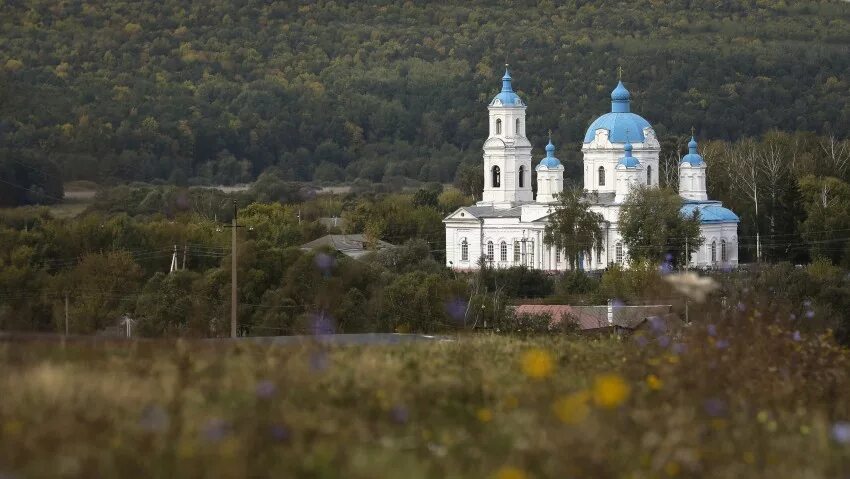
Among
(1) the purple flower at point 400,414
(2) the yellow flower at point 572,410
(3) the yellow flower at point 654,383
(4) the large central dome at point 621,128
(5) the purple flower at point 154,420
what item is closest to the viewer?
(2) the yellow flower at point 572,410

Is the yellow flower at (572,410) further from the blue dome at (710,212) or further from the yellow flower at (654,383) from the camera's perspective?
the blue dome at (710,212)

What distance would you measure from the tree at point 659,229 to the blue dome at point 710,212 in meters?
1.70

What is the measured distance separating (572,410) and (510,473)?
0.88m

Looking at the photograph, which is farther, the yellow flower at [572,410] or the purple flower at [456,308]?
the purple flower at [456,308]

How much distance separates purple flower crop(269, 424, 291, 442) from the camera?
8633 millimetres

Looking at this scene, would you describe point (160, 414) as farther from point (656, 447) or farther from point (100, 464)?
point (656, 447)

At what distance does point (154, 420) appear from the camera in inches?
335

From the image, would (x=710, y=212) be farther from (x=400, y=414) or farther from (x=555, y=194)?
(x=400, y=414)

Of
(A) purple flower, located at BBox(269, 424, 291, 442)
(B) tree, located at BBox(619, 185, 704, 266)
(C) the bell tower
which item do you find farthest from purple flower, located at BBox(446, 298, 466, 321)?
(A) purple flower, located at BBox(269, 424, 291, 442)

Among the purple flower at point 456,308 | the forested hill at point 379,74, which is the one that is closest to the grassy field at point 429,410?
the purple flower at point 456,308

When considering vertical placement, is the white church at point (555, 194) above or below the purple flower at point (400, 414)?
above

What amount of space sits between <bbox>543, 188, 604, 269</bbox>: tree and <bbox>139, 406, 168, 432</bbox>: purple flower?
5885 centimetres

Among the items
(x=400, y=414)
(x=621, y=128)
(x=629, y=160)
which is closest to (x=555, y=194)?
(x=629, y=160)

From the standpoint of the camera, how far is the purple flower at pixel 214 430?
26.7ft
